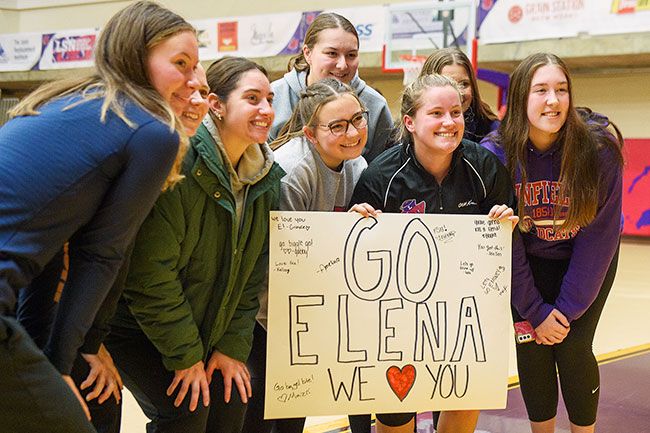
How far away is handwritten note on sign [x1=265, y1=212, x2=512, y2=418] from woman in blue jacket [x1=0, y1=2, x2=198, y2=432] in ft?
3.23

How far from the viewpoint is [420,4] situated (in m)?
10.0

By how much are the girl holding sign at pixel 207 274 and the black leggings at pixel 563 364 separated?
1226mm

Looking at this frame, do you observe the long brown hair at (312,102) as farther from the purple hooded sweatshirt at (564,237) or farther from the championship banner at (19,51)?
the championship banner at (19,51)

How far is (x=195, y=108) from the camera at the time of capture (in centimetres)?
214

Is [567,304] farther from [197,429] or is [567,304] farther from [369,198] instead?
[197,429]

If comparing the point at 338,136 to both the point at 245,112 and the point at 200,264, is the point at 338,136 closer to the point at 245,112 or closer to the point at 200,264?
the point at 245,112

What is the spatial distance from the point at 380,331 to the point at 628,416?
1.77 m

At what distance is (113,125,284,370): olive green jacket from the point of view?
2.35m

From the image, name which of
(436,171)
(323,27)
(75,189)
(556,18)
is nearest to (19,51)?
(556,18)

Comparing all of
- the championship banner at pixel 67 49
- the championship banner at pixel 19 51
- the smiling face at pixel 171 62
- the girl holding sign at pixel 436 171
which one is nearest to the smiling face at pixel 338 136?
the girl holding sign at pixel 436 171

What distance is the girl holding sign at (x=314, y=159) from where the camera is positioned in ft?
9.32

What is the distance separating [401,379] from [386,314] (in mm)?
261

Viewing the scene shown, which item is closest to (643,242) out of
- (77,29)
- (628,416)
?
(628,416)

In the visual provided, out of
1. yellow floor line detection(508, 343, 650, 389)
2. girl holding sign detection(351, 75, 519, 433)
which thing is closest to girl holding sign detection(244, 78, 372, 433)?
girl holding sign detection(351, 75, 519, 433)
